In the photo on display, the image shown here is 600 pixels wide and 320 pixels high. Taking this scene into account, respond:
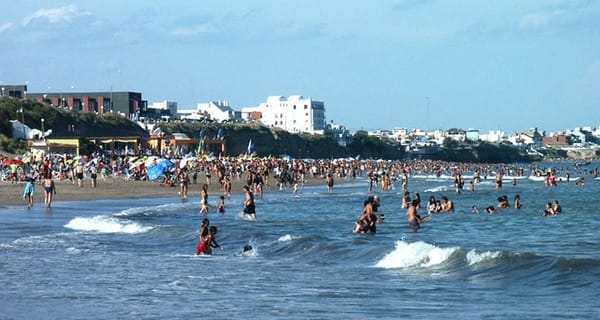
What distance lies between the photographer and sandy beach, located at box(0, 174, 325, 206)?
38306 mm

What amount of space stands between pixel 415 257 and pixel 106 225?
436 inches

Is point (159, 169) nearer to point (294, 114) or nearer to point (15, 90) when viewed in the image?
point (15, 90)

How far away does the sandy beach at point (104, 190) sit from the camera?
38306 millimetres

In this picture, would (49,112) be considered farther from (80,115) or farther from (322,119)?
(322,119)

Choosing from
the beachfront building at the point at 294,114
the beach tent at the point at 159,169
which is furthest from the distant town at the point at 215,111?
the beach tent at the point at 159,169

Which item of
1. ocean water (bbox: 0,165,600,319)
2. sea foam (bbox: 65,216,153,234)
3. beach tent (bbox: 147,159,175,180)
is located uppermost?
beach tent (bbox: 147,159,175,180)

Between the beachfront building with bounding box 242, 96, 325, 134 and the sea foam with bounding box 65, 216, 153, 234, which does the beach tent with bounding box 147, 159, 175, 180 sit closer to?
the sea foam with bounding box 65, 216, 153, 234

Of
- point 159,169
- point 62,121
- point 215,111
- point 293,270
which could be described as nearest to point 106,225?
point 293,270

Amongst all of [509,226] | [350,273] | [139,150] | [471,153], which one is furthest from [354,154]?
[350,273]

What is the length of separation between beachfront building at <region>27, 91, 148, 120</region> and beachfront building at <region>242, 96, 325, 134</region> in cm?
4461

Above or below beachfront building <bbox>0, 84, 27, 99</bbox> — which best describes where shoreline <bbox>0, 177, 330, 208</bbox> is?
below

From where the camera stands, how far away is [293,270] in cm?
1661

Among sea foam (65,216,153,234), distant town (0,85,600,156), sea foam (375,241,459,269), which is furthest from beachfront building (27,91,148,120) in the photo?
sea foam (375,241,459,269)

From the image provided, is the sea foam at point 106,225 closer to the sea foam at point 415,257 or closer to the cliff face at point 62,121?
the sea foam at point 415,257
